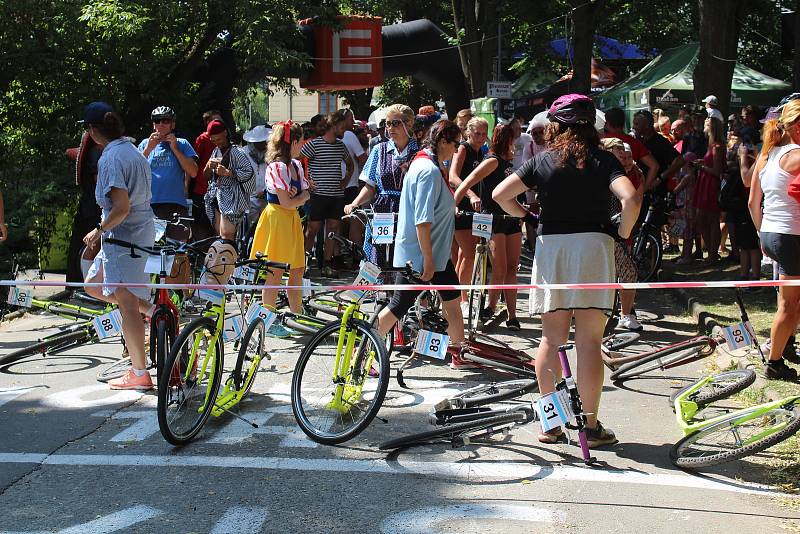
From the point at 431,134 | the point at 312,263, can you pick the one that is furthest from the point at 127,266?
the point at 312,263

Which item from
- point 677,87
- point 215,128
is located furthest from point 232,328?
point 677,87

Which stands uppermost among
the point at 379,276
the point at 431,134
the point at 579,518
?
the point at 431,134

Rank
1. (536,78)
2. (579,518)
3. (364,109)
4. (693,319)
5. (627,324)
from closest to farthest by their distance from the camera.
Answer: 1. (579,518)
2. (627,324)
3. (693,319)
4. (536,78)
5. (364,109)

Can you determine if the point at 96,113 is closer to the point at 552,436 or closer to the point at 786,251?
the point at 552,436

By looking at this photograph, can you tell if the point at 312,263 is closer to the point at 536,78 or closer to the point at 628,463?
the point at 628,463

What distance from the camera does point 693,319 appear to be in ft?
34.0

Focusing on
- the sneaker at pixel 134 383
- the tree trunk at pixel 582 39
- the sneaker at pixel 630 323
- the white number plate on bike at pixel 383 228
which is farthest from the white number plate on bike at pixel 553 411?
the tree trunk at pixel 582 39

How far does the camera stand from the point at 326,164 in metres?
14.1

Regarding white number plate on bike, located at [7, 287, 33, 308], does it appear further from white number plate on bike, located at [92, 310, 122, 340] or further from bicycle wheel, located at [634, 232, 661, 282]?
bicycle wheel, located at [634, 232, 661, 282]

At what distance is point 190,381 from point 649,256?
7.06 meters

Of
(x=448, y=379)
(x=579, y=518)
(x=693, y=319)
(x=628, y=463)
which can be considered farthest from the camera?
(x=693, y=319)

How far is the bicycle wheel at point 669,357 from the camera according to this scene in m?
7.27

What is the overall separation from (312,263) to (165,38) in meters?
3.92

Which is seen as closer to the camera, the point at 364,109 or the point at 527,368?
the point at 527,368
